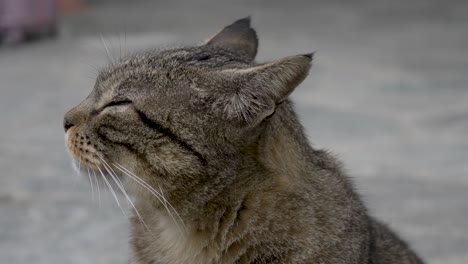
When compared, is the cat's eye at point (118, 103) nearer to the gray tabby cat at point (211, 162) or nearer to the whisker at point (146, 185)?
the gray tabby cat at point (211, 162)

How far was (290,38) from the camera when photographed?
10.2m

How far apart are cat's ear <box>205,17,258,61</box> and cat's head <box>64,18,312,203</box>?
1.08 ft

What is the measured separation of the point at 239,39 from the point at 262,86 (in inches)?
31.8

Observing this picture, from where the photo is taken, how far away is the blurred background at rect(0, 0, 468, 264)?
5.31 m

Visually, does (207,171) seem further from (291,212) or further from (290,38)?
(290,38)

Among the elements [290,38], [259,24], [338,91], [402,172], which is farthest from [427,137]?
[259,24]

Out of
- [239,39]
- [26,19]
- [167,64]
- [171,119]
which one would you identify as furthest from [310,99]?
[171,119]

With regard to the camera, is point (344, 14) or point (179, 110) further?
point (344, 14)

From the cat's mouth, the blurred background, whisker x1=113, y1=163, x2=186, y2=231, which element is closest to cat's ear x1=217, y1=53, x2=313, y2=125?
whisker x1=113, y1=163, x2=186, y2=231

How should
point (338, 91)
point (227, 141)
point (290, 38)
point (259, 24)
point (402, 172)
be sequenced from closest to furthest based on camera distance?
point (227, 141) → point (402, 172) → point (338, 91) → point (290, 38) → point (259, 24)

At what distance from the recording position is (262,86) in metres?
3.04

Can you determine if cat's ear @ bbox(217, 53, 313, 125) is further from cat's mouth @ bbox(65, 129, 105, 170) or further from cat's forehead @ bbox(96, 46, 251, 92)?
cat's mouth @ bbox(65, 129, 105, 170)

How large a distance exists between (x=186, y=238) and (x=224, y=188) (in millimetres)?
275

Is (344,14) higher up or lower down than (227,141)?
higher up
